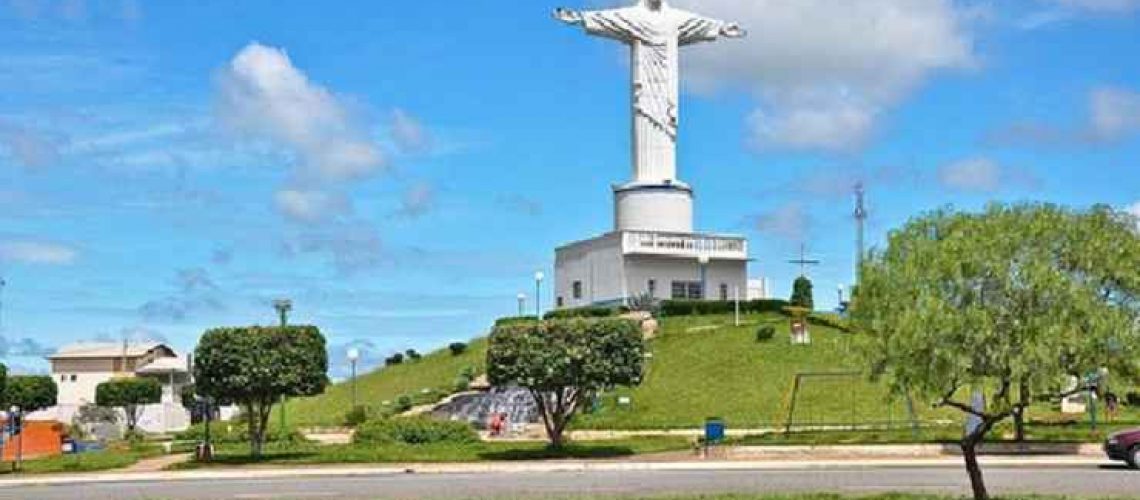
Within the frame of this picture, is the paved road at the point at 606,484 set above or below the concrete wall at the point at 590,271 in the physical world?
below

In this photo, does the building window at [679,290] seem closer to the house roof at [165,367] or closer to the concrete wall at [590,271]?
the concrete wall at [590,271]

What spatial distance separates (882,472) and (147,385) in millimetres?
45393

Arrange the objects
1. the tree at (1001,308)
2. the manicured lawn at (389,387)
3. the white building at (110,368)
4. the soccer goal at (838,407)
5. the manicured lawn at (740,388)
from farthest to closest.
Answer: the white building at (110,368) → the manicured lawn at (389,387) → the manicured lawn at (740,388) → the soccer goal at (838,407) → the tree at (1001,308)

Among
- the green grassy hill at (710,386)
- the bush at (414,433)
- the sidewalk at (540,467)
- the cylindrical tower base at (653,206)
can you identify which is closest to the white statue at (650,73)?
the cylindrical tower base at (653,206)

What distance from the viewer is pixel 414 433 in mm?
41344

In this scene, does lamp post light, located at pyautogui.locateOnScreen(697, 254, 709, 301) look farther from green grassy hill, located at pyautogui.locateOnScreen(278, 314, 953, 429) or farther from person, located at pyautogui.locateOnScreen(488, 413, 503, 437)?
person, located at pyautogui.locateOnScreen(488, 413, 503, 437)

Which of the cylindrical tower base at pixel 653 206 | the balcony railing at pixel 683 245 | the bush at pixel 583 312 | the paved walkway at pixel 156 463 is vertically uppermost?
the cylindrical tower base at pixel 653 206

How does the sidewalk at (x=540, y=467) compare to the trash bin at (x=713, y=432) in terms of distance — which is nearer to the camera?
the sidewalk at (x=540, y=467)

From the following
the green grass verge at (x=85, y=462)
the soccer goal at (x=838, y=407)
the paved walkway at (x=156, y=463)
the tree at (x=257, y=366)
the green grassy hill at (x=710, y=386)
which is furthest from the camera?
the green grassy hill at (x=710, y=386)

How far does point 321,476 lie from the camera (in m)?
32.3

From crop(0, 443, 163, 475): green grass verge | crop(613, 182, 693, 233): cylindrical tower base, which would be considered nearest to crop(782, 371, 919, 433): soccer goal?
crop(0, 443, 163, 475): green grass verge

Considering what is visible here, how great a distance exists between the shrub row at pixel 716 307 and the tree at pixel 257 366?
1125 inches

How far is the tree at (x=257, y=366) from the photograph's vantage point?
38500 mm

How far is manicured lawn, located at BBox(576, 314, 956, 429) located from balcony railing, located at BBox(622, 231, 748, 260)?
10.7m
